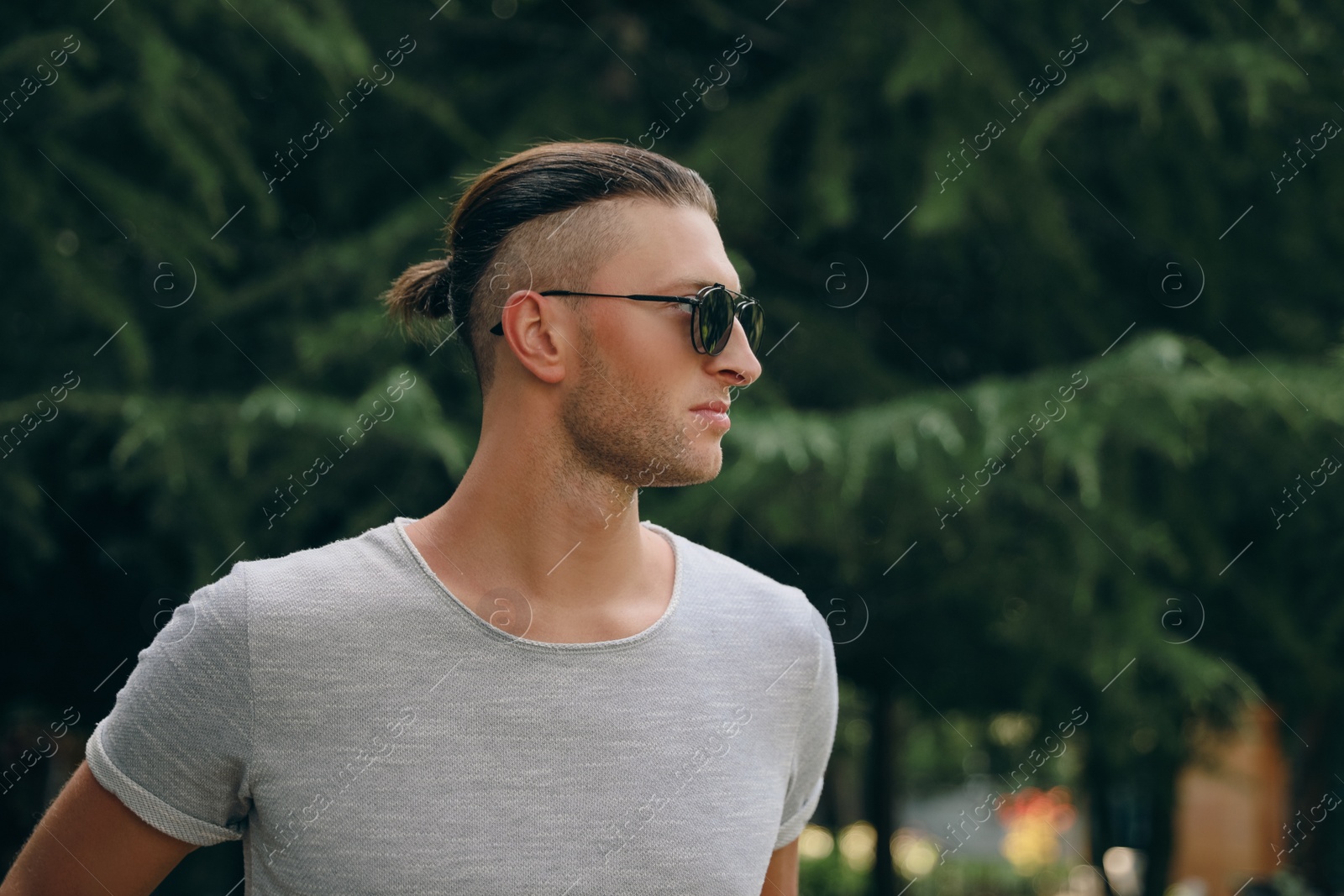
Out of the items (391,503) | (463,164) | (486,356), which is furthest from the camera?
(463,164)

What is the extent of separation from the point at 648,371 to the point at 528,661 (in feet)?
1.49

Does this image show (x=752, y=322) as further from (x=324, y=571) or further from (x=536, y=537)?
(x=324, y=571)

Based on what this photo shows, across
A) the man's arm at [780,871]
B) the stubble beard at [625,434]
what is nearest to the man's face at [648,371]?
the stubble beard at [625,434]

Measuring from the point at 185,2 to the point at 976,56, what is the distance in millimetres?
3238

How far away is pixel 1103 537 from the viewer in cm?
496

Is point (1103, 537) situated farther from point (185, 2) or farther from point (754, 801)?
point (185, 2)

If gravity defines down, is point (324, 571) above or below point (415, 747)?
above

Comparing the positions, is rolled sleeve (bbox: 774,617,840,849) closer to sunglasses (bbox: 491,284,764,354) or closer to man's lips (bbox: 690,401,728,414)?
man's lips (bbox: 690,401,728,414)

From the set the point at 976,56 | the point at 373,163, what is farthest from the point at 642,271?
the point at 373,163

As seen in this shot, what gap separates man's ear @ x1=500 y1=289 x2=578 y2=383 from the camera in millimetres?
1882

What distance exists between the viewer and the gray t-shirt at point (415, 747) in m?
1.70

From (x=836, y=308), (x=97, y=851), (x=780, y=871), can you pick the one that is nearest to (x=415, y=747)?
(x=97, y=851)

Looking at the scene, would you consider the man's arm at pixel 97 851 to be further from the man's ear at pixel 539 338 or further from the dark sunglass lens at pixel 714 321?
the dark sunglass lens at pixel 714 321

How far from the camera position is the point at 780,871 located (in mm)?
2109
